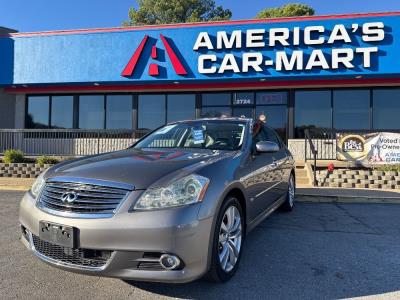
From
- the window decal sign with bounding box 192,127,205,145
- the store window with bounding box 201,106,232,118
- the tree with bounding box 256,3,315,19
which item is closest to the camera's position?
the window decal sign with bounding box 192,127,205,145

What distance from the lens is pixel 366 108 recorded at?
14.5 metres

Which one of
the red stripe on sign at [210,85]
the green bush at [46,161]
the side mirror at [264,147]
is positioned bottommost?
the green bush at [46,161]

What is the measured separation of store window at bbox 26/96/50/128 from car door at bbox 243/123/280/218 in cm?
1432

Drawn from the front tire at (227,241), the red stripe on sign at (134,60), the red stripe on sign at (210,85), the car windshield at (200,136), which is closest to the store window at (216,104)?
the red stripe on sign at (210,85)

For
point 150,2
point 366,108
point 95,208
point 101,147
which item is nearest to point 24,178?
point 101,147

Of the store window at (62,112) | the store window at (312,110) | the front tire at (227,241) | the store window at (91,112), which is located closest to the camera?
the front tire at (227,241)

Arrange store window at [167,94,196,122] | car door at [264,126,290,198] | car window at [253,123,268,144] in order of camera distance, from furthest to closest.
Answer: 1. store window at [167,94,196,122]
2. car door at [264,126,290,198]
3. car window at [253,123,268,144]

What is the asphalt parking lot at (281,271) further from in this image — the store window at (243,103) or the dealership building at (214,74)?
the store window at (243,103)

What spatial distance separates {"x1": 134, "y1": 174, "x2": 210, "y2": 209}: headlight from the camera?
3.09m

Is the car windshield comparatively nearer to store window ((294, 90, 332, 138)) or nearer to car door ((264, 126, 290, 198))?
car door ((264, 126, 290, 198))

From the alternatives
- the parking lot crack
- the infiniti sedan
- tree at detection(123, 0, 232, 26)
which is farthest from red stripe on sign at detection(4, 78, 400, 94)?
tree at detection(123, 0, 232, 26)

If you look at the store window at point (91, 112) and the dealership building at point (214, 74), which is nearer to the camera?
the dealership building at point (214, 74)

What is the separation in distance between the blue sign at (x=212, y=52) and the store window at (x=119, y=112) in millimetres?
1300

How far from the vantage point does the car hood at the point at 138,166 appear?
329 cm
